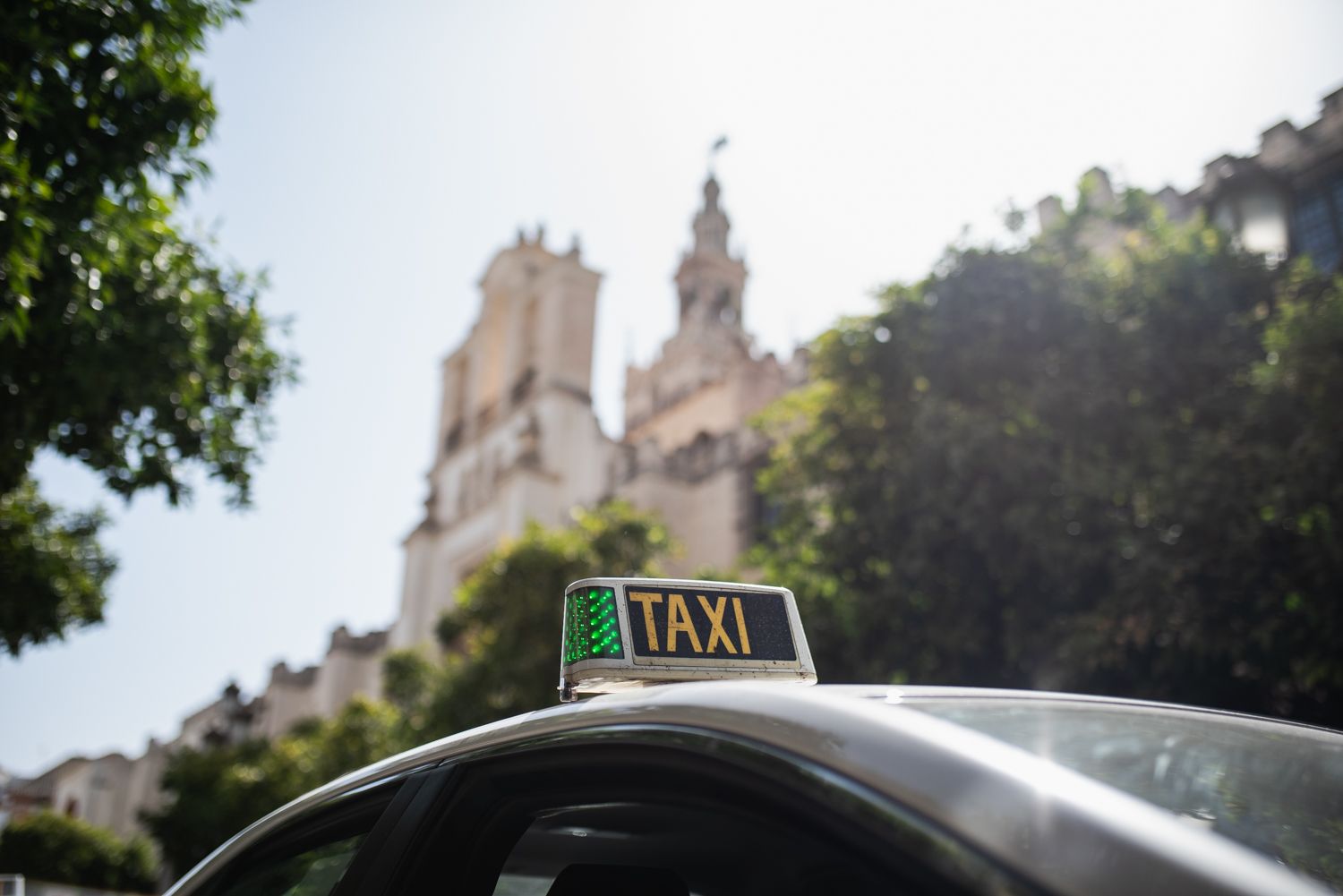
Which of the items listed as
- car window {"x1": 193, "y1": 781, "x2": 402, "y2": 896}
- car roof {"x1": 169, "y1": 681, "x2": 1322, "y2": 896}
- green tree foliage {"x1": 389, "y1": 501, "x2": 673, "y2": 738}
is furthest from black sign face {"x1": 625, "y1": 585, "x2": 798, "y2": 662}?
green tree foliage {"x1": 389, "y1": 501, "x2": 673, "y2": 738}

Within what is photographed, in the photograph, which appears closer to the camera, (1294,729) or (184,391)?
(1294,729)

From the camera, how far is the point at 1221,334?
34.6ft

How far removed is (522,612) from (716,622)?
14071mm

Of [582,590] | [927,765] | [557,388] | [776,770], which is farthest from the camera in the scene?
[557,388]

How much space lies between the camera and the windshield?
1243mm

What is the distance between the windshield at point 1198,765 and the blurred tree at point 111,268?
5.75 meters

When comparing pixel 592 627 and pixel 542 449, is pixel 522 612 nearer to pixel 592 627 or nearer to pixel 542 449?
pixel 542 449

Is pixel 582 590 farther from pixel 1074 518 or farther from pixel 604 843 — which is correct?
pixel 1074 518

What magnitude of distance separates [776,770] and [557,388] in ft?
90.0

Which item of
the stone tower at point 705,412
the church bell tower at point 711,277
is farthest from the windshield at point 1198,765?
the church bell tower at point 711,277

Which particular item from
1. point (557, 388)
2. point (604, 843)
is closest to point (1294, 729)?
point (604, 843)

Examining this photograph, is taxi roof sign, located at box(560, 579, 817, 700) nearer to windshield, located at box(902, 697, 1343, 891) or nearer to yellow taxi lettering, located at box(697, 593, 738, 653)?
yellow taxi lettering, located at box(697, 593, 738, 653)

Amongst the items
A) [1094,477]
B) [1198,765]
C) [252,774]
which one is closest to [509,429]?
[252,774]

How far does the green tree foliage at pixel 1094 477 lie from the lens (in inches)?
353
